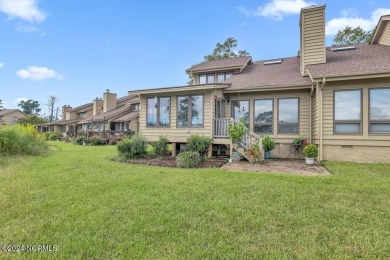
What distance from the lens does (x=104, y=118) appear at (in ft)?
88.8

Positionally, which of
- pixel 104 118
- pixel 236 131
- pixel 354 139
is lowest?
pixel 354 139

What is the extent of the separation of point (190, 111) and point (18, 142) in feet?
26.0

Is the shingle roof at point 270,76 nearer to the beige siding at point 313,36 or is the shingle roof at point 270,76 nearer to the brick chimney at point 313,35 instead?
the brick chimney at point 313,35

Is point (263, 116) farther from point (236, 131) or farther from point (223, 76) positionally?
point (223, 76)

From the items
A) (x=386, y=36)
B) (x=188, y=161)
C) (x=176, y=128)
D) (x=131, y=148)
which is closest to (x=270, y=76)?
(x=176, y=128)

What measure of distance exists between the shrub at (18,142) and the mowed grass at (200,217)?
15.9 ft

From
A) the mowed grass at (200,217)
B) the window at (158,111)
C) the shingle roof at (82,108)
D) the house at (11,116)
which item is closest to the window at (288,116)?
the mowed grass at (200,217)

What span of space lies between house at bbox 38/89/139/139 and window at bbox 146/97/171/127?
6720mm

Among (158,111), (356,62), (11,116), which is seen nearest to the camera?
(356,62)

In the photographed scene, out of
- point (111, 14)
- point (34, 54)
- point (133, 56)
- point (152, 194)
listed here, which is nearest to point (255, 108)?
point (152, 194)

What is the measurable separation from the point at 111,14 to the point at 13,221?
14.9 meters

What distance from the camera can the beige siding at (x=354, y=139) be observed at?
8195 millimetres

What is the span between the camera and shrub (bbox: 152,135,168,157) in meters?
10.8

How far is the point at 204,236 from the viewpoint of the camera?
118 inches
